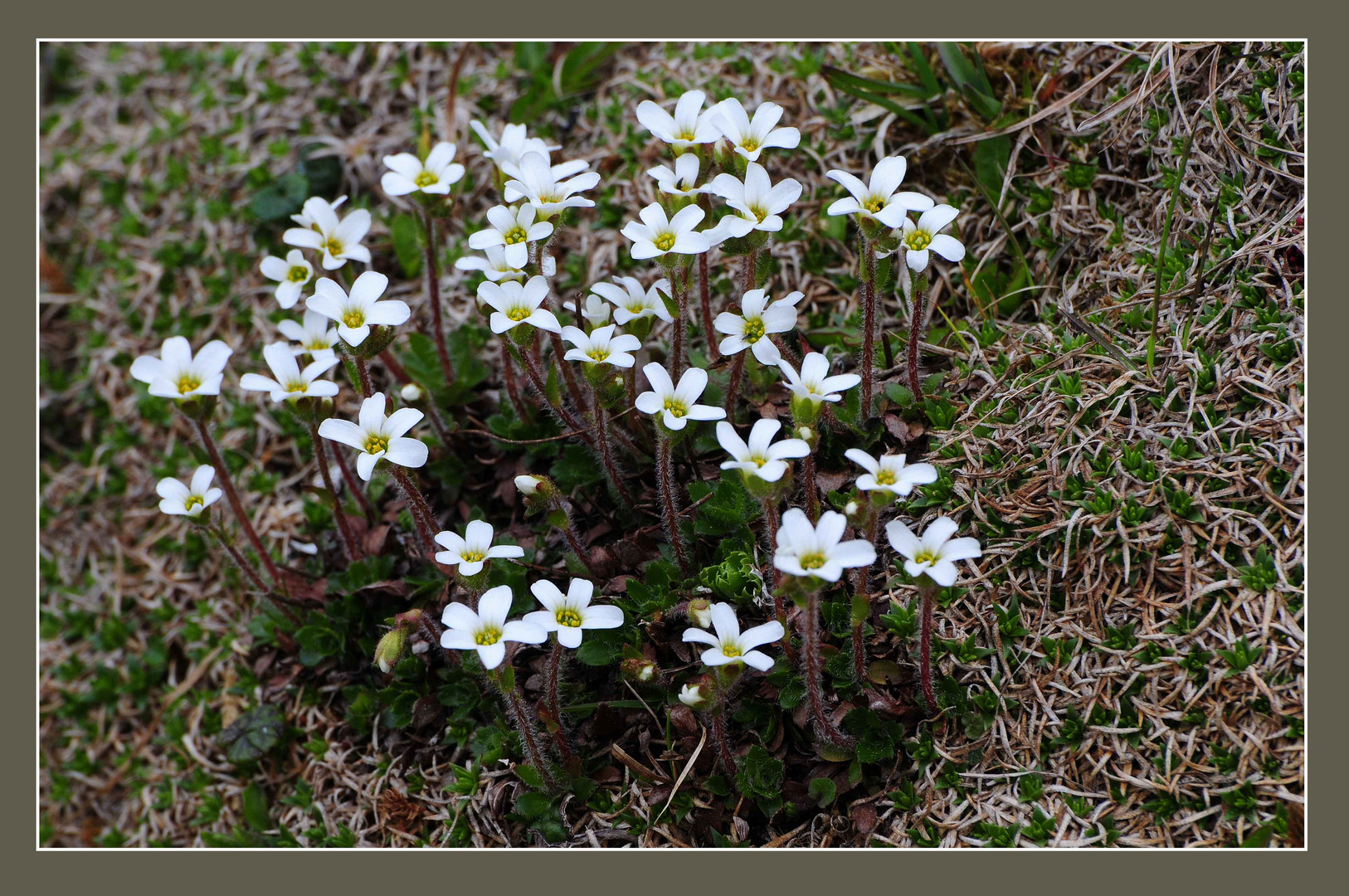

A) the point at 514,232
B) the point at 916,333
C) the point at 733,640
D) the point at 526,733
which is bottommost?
the point at 526,733

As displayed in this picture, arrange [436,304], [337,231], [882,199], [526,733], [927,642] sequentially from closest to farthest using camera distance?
[927,642]
[526,733]
[882,199]
[337,231]
[436,304]

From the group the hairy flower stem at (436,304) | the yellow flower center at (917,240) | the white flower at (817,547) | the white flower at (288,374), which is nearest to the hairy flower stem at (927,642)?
the white flower at (817,547)

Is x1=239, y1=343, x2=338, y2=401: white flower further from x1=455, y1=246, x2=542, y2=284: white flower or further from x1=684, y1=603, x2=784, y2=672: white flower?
x1=684, y1=603, x2=784, y2=672: white flower

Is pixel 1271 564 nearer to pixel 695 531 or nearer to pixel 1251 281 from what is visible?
pixel 1251 281

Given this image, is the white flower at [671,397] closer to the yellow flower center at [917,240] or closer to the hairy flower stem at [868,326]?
Result: the hairy flower stem at [868,326]

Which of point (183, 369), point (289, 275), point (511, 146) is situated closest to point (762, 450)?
point (511, 146)

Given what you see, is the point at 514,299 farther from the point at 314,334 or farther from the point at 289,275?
the point at 289,275

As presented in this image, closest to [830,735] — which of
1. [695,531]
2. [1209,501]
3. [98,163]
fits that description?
[695,531]
